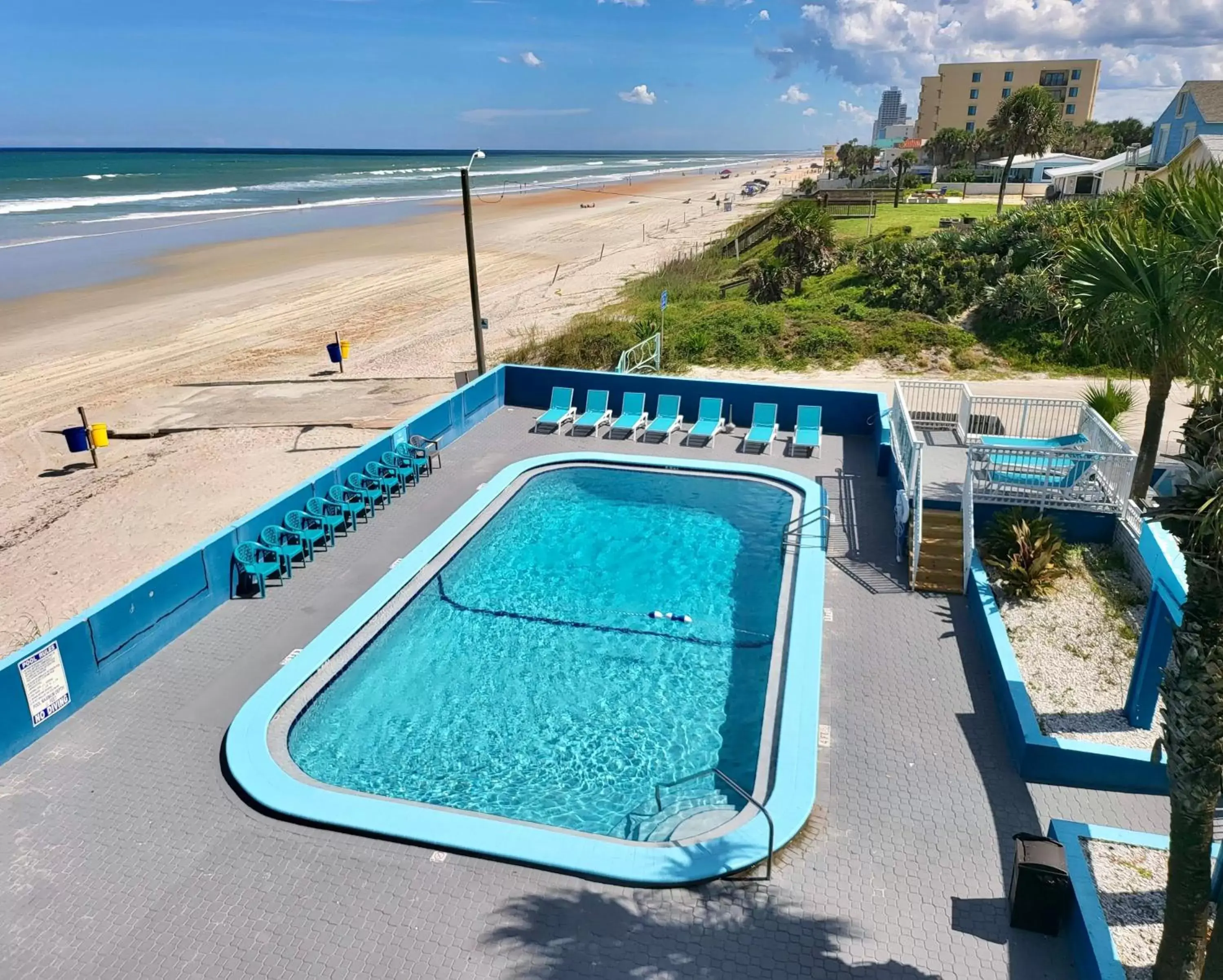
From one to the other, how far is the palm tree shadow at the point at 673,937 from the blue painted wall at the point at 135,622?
537cm

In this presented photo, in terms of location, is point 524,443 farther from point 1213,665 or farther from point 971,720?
point 1213,665

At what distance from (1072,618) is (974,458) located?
303 centimetres

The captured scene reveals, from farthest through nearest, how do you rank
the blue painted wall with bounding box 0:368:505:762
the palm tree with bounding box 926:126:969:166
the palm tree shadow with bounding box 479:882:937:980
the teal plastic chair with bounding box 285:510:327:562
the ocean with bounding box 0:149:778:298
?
the palm tree with bounding box 926:126:969:166
the ocean with bounding box 0:149:778:298
the teal plastic chair with bounding box 285:510:327:562
the blue painted wall with bounding box 0:368:505:762
the palm tree shadow with bounding box 479:882:937:980

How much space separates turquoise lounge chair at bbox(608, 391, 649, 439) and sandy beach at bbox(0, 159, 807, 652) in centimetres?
555

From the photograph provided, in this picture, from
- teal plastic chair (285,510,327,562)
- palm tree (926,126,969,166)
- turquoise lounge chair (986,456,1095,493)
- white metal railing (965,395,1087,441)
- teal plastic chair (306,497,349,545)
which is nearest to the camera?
turquoise lounge chair (986,456,1095,493)

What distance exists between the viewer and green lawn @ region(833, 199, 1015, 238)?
38.3 metres

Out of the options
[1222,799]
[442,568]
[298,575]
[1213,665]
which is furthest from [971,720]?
[298,575]

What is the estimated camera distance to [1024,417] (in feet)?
47.0

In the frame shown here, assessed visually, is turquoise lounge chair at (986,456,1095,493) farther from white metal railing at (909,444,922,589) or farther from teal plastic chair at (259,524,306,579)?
teal plastic chair at (259,524,306,579)

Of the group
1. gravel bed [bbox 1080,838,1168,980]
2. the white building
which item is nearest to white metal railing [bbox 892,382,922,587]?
gravel bed [bbox 1080,838,1168,980]

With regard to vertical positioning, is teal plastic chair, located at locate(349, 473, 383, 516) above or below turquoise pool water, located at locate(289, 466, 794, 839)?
above

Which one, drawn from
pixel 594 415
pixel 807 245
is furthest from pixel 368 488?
pixel 807 245

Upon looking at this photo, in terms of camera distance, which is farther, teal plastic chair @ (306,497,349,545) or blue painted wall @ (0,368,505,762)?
teal plastic chair @ (306,497,349,545)

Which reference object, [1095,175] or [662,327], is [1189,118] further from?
[662,327]
